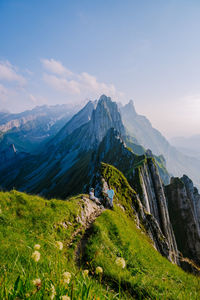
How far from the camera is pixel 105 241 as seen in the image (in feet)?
34.7

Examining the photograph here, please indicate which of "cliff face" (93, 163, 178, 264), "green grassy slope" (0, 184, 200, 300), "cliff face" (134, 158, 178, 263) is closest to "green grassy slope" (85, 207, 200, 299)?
"green grassy slope" (0, 184, 200, 300)

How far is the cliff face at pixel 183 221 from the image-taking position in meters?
54.7

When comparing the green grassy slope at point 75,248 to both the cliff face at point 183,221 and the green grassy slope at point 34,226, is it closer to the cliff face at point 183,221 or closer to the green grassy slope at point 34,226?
the green grassy slope at point 34,226

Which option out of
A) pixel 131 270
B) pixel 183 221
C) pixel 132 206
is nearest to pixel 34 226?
pixel 131 270

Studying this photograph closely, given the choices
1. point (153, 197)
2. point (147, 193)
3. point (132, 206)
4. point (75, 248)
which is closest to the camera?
point (75, 248)

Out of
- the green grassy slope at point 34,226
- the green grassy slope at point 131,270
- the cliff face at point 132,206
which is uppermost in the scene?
the cliff face at point 132,206

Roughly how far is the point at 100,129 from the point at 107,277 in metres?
189

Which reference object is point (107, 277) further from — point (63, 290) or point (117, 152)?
point (117, 152)

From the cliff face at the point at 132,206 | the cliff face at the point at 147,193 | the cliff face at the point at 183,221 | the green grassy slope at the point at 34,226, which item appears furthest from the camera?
the cliff face at the point at 183,221

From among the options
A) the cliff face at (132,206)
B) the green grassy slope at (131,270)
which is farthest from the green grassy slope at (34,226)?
the cliff face at (132,206)

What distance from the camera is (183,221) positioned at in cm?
6012

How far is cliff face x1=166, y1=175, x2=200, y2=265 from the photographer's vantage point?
54688 millimetres

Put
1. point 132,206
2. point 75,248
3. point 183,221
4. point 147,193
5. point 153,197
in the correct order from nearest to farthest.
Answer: point 75,248
point 132,206
point 147,193
point 153,197
point 183,221

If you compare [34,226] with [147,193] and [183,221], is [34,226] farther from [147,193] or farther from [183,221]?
[183,221]
